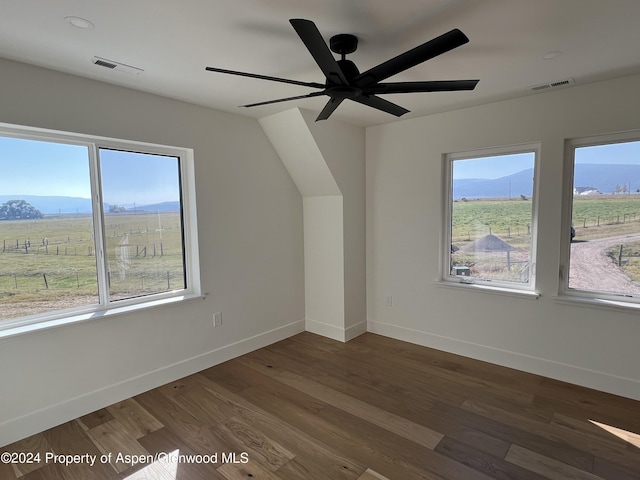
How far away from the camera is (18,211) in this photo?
2418mm

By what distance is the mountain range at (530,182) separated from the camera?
108 inches

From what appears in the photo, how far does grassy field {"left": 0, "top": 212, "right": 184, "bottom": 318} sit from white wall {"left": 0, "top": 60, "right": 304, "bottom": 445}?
0.26m

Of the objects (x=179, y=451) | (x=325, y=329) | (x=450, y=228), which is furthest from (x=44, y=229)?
(x=450, y=228)

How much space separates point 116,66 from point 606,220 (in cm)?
391

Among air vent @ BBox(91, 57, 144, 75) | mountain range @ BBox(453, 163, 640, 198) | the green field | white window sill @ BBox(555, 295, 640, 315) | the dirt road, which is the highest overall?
air vent @ BBox(91, 57, 144, 75)

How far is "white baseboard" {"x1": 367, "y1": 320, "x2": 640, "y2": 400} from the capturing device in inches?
108

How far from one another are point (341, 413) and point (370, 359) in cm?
97

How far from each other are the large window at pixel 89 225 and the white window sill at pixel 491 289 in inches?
100

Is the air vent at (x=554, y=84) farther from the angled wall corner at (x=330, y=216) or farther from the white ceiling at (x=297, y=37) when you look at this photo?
the angled wall corner at (x=330, y=216)

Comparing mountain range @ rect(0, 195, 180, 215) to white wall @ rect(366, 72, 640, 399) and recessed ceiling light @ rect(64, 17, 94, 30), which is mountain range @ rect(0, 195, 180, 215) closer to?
recessed ceiling light @ rect(64, 17, 94, 30)

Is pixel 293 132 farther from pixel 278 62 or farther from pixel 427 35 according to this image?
pixel 427 35

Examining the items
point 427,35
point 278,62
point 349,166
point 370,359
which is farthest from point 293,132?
point 370,359

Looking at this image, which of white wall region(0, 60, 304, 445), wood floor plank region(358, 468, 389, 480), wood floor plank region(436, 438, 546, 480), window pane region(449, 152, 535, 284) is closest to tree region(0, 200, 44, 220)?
white wall region(0, 60, 304, 445)

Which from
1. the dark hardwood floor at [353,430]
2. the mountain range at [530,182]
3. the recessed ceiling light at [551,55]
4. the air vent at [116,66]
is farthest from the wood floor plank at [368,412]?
the air vent at [116,66]
